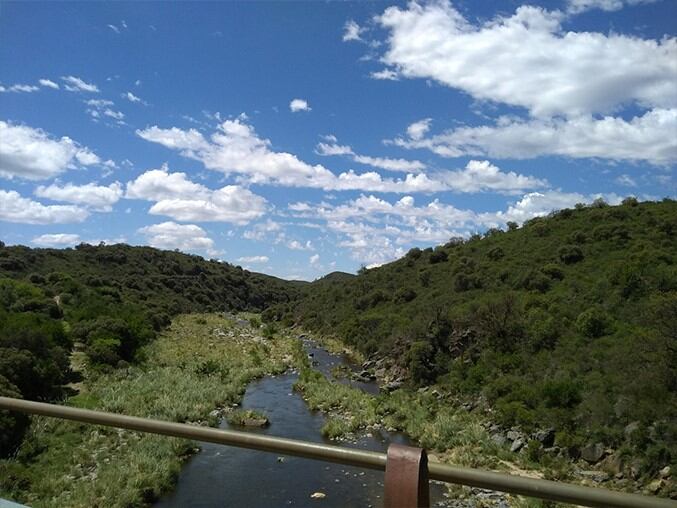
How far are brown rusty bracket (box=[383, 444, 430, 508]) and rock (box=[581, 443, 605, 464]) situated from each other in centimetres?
1629

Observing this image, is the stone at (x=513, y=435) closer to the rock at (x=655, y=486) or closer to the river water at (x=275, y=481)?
the river water at (x=275, y=481)

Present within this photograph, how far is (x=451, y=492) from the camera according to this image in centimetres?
1424

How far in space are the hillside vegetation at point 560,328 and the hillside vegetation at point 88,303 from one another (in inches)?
602

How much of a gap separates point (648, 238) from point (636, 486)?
22.7 meters

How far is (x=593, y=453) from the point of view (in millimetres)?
Result: 15773

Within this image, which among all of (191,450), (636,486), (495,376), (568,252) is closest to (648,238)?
(568,252)

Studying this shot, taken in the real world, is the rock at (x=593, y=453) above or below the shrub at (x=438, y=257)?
below

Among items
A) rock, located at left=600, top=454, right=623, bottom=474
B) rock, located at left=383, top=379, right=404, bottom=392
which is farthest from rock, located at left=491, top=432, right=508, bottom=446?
rock, located at left=383, top=379, right=404, bottom=392

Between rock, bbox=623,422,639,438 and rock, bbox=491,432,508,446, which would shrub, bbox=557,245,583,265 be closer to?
rock, bbox=491,432,508,446

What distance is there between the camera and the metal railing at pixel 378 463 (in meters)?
1.55

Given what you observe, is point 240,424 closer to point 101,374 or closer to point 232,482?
point 232,482

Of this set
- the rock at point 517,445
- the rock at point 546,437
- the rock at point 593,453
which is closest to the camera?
the rock at point 593,453

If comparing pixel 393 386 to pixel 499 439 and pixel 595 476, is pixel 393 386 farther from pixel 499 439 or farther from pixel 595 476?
pixel 595 476

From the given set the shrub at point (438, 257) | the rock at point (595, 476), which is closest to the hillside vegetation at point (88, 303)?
the rock at point (595, 476)
